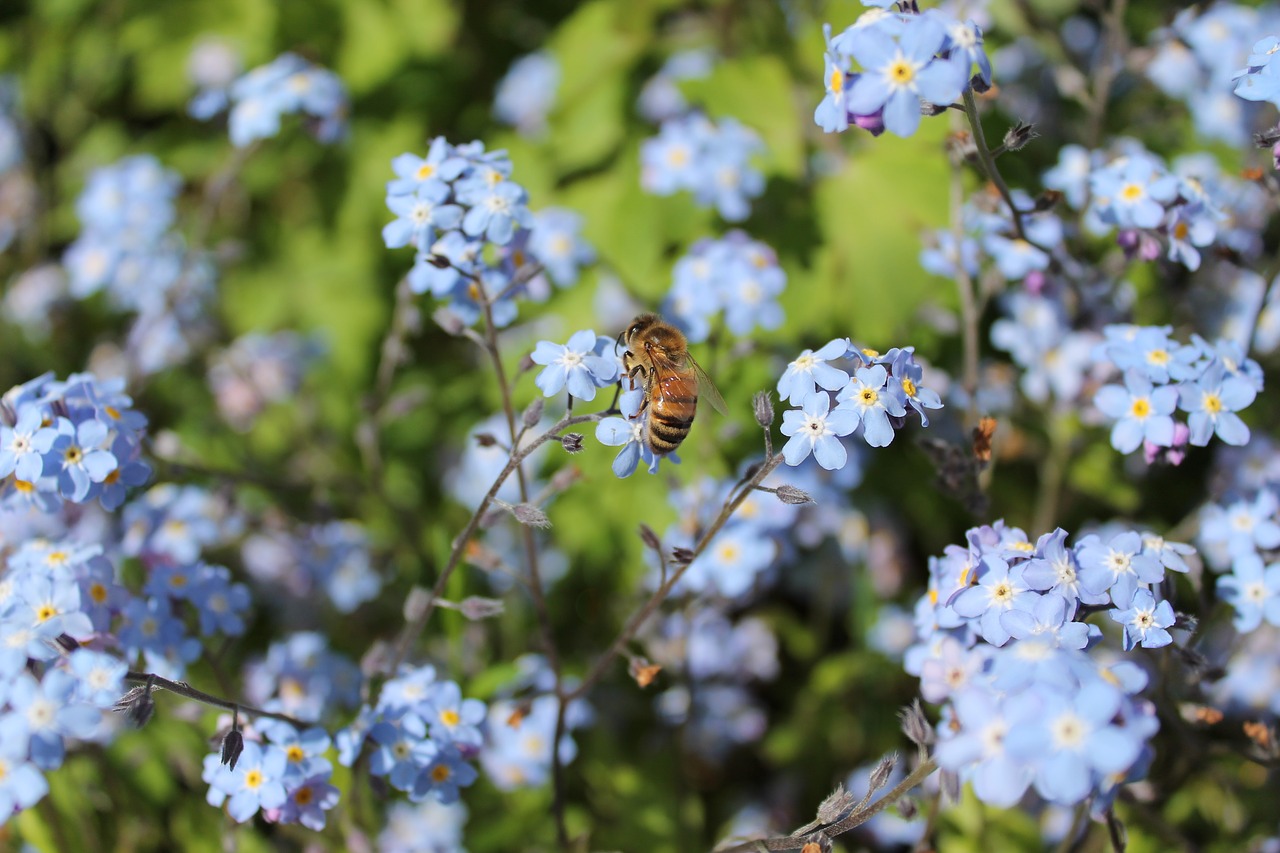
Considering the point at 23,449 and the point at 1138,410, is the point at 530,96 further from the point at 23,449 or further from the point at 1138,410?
the point at 1138,410

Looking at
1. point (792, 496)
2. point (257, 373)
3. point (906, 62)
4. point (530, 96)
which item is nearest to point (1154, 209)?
point (906, 62)

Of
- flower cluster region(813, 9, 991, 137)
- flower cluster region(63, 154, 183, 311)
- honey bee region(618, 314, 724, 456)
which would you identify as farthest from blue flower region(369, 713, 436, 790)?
flower cluster region(63, 154, 183, 311)

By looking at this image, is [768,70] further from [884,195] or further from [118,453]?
[118,453]

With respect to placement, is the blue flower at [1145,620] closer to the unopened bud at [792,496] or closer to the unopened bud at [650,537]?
the unopened bud at [792,496]

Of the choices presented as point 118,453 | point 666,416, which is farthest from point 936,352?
point 118,453

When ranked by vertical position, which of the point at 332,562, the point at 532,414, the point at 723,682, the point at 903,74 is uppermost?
the point at 903,74

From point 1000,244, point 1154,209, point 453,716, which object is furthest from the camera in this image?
point 1000,244
